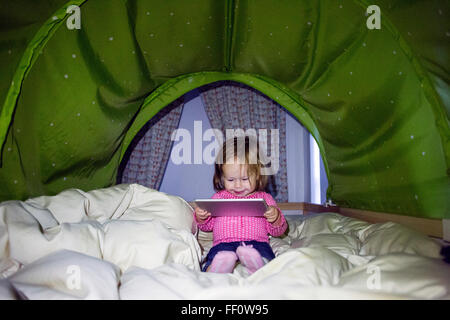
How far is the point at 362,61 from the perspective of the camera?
4.66 ft

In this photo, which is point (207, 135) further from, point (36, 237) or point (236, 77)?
point (36, 237)

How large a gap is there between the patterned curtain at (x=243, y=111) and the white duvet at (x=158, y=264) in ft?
5.28

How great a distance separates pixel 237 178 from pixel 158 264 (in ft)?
1.96

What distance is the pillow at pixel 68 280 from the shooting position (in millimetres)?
647

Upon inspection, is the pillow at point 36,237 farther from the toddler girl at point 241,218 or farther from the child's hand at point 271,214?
the child's hand at point 271,214

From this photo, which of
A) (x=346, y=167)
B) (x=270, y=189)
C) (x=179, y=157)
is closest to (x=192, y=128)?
(x=179, y=157)

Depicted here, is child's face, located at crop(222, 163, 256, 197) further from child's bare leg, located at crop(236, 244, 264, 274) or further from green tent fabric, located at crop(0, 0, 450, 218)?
green tent fabric, located at crop(0, 0, 450, 218)

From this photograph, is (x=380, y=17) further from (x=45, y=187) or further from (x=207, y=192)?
(x=207, y=192)

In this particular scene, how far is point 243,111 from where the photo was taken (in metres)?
2.92

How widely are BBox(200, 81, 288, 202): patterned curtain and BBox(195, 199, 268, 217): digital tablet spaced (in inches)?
65.6

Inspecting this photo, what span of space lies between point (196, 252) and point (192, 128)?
200 centimetres
